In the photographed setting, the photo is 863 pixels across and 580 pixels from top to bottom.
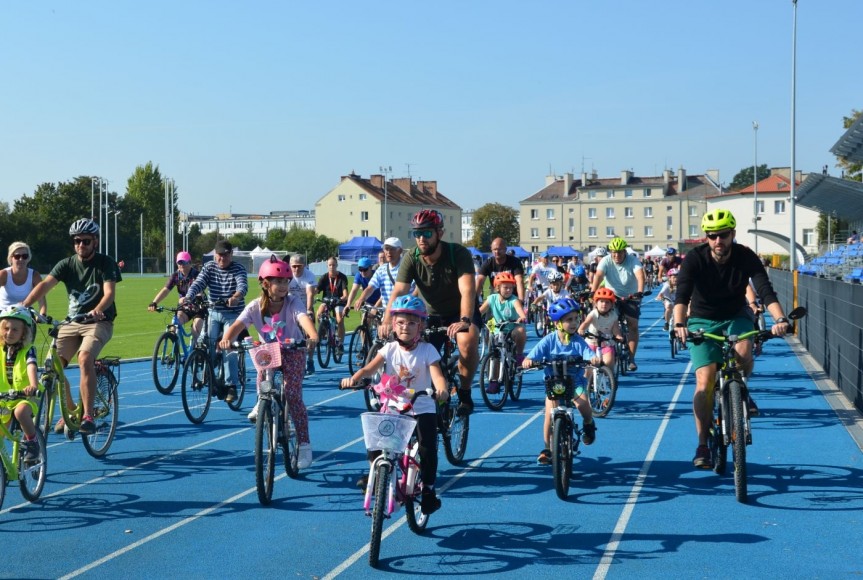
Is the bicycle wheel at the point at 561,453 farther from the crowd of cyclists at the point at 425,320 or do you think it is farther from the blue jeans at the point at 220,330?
the blue jeans at the point at 220,330

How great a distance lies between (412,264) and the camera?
824 cm

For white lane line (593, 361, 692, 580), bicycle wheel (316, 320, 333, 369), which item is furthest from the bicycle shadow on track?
bicycle wheel (316, 320, 333, 369)

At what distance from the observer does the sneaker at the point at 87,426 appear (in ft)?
27.9

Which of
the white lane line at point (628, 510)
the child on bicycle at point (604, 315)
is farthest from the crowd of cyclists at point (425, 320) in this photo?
the child on bicycle at point (604, 315)

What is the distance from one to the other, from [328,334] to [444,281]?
878 centimetres

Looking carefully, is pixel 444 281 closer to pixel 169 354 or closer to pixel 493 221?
pixel 169 354

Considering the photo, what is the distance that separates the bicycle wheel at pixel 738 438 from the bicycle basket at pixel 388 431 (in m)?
2.44

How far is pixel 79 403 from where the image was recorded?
8.80 meters

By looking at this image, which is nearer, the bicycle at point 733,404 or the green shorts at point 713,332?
the bicycle at point 733,404

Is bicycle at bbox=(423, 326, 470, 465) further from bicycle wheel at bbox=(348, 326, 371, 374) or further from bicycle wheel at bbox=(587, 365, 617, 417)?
bicycle wheel at bbox=(348, 326, 371, 374)

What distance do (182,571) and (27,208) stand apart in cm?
10093

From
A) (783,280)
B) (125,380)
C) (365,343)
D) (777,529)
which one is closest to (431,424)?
(777,529)

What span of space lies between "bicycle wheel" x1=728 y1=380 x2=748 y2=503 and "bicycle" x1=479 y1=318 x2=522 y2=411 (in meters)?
4.75

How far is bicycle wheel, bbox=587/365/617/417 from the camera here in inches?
453
